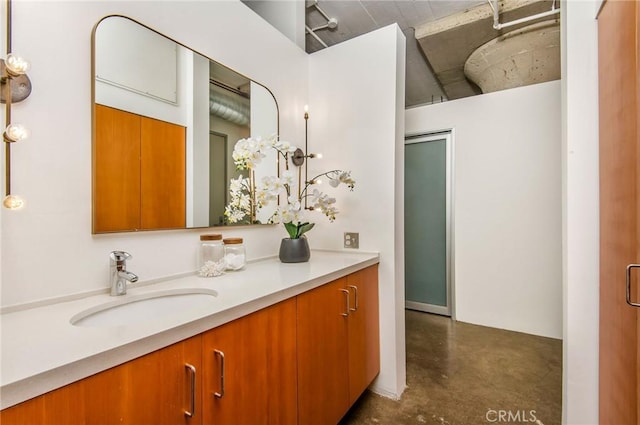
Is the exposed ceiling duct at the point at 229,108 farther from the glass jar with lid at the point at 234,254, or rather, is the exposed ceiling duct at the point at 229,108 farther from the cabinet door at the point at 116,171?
the glass jar with lid at the point at 234,254

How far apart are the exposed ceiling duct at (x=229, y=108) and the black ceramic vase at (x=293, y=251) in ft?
2.48

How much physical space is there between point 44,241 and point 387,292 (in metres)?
1.72

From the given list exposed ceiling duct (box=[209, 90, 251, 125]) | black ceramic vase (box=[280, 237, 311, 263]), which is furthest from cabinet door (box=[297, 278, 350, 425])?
exposed ceiling duct (box=[209, 90, 251, 125])

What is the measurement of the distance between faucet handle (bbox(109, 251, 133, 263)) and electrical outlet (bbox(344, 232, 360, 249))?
53.0 inches

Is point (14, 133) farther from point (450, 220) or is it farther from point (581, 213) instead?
point (450, 220)

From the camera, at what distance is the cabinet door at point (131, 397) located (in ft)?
1.86

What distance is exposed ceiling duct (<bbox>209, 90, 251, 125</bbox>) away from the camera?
1.61 metres

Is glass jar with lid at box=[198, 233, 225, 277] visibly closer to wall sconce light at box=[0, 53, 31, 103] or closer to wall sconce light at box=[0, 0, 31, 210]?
wall sconce light at box=[0, 0, 31, 210]

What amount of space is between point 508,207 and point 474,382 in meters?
1.71

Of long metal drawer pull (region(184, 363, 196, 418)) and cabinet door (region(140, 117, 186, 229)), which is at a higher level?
cabinet door (region(140, 117, 186, 229))

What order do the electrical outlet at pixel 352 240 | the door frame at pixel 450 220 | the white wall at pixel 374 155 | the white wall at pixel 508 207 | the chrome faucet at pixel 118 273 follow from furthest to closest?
1. the door frame at pixel 450 220
2. the white wall at pixel 508 207
3. the electrical outlet at pixel 352 240
4. the white wall at pixel 374 155
5. the chrome faucet at pixel 118 273

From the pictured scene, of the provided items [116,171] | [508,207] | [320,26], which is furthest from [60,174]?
[508,207]

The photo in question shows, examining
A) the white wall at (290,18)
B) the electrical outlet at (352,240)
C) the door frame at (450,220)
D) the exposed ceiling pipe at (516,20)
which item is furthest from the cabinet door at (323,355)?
the exposed ceiling pipe at (516,20)

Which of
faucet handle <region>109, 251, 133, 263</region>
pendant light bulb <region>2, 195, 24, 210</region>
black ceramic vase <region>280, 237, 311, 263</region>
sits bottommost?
black ceramic vase <region>280, 237, 311, 263</region>
